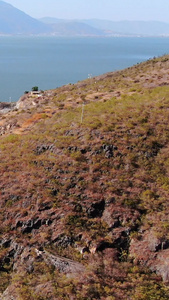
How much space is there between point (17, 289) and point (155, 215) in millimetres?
7463

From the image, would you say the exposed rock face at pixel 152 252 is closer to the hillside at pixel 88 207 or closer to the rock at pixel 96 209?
the hillside at pixel 88 207

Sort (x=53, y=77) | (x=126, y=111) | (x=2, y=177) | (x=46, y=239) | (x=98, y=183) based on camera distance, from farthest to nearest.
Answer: (x=53, y=77) → (x=126, y=111) → (x=2, y=177) → (x=98, y=183) → (x=46, y=239)

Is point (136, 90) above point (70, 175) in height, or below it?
above

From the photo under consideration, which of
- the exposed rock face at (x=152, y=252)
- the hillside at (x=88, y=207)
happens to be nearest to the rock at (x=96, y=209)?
the hillside at (x=88, y=207)

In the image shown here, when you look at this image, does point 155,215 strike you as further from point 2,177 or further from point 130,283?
point 2,177

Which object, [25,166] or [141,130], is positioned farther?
[141,130]

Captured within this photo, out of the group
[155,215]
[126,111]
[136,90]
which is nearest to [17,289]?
[155,215]

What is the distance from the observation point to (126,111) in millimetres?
27281

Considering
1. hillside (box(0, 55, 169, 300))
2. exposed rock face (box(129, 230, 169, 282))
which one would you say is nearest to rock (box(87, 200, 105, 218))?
hillside (box(0, 55, 169, 300))

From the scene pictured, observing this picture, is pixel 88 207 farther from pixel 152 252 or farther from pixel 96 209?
pixel 152 252

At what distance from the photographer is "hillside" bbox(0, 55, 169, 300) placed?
13414 mm

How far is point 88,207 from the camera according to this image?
1730 centimetres

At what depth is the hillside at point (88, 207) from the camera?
13414 millimetres

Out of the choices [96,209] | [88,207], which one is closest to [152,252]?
[96,209]
